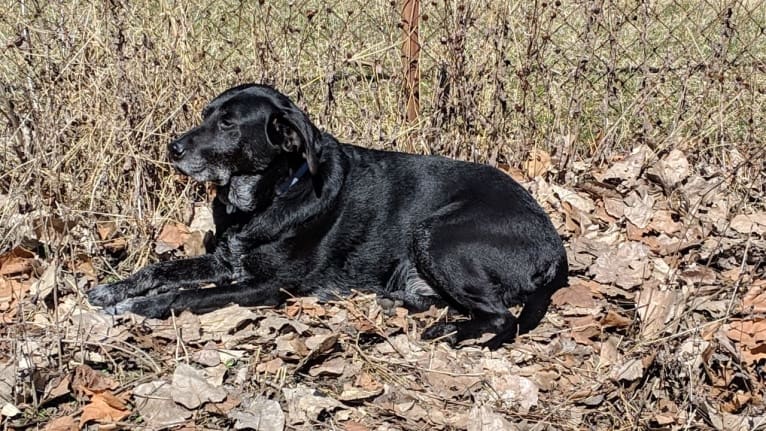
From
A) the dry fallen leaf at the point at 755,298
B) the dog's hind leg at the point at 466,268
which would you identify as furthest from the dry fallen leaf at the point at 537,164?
the dry fallen leaf at the point at 755,298

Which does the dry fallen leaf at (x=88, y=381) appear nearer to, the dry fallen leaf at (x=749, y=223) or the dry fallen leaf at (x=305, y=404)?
the dry fallen leaf at (x=305, y=404)

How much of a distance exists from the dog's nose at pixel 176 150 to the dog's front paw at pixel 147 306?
729mm

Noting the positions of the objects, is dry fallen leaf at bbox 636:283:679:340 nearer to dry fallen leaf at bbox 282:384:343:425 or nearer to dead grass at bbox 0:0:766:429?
dead grass at bbox 0:0:766:429

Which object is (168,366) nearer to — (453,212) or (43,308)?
(43,308)

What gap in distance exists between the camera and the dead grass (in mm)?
5629

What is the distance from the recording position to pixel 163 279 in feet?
17.6

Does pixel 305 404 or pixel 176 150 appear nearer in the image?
pixel 305 404

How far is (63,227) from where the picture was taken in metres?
5.36

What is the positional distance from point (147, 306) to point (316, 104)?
2.31 m

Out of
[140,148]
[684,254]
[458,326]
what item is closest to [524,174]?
[684,254]

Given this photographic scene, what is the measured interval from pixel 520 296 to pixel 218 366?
1.71m

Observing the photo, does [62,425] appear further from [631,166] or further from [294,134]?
[631,166]

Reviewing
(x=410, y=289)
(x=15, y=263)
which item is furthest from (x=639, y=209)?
(x=15, y=263)

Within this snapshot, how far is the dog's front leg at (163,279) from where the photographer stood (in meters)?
5.12
